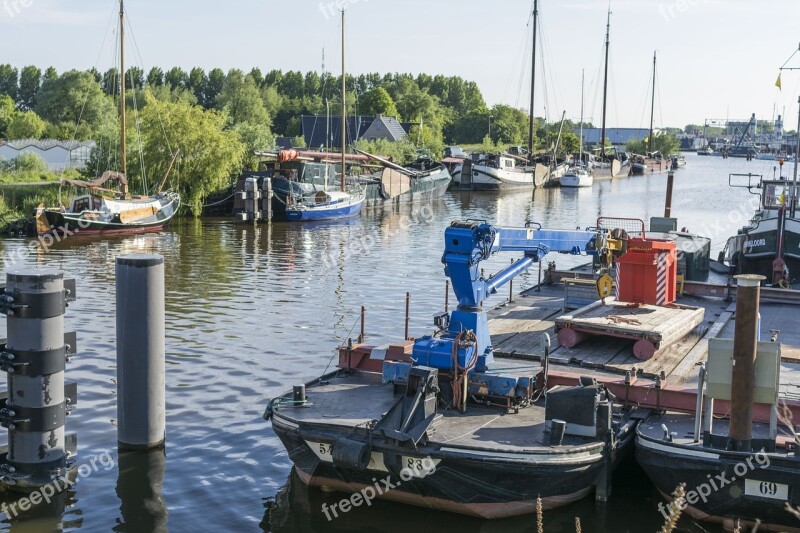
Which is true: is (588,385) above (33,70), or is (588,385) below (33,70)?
below

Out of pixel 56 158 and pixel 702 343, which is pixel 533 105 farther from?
pixel 702 343

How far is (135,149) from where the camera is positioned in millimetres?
52344

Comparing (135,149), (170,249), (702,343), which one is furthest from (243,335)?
(135,149)

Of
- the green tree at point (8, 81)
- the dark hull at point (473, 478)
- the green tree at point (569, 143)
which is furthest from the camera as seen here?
the green tree at point (8, 81)

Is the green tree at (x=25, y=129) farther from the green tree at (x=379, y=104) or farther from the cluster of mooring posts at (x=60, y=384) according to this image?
the cluster of mooring posts at (x=60, y=384)

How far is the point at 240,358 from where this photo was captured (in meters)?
19.9

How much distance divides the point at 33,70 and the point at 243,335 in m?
163

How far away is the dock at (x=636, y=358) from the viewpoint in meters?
13.4

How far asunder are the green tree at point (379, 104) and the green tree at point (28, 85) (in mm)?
69249

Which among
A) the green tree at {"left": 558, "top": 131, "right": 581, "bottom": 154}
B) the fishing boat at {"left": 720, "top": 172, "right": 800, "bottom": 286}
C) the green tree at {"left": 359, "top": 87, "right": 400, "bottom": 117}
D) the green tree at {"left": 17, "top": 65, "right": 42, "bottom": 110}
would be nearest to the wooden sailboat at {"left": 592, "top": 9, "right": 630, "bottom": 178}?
the green tree at {"left": 558, "top": 131, "right": 581, "bottom": 154}

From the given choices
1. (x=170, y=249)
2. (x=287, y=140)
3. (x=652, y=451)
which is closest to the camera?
(x=652, y=451)

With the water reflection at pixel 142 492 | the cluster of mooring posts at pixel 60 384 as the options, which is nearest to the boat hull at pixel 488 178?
the water reflection at pixel 142 492

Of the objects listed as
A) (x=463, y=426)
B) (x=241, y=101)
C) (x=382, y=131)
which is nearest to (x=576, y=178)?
(x=382, y=131)

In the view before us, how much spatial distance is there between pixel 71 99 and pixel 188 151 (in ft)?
180
